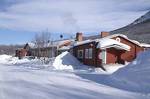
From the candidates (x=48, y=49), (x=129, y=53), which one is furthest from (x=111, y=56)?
(x=48, y=49)

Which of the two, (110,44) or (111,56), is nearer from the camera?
(110,44)

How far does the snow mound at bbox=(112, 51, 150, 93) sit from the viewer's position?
1672 cm

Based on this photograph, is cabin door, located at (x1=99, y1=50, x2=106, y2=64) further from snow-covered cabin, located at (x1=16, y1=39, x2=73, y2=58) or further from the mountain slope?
the mountain slope

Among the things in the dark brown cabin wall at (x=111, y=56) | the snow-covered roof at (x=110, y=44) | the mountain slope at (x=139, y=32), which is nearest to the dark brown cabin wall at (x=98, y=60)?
the snow-covered roof at (x=110, y=44)

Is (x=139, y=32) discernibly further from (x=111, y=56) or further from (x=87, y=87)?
(x=87, y=87)

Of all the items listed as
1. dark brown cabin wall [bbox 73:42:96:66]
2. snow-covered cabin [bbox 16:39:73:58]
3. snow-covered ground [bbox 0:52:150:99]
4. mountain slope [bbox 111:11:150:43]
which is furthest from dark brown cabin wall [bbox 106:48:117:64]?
mountain slope [bbox 111:11:150:43]

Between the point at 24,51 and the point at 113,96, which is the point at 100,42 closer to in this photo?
the point at 113,96

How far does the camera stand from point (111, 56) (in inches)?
1575

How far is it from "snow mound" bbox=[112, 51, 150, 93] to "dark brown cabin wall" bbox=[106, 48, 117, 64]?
53.4 ft

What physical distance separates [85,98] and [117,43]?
2747 centimetres

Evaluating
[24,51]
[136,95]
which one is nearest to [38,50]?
[24,51]

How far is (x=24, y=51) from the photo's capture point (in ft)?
281

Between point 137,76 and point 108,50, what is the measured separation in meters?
21.4

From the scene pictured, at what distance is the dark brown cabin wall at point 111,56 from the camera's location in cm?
3978
